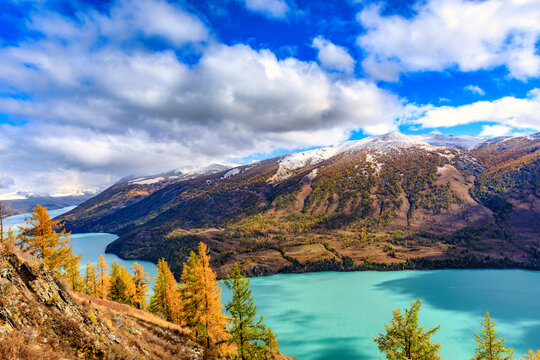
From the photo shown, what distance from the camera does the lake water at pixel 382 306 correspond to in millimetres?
60625

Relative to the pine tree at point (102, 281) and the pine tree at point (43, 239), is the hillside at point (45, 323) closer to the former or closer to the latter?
the pine tree at point (43, 239)

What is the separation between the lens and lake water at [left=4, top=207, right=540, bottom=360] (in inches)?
2387

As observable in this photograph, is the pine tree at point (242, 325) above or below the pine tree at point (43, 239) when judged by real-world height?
below

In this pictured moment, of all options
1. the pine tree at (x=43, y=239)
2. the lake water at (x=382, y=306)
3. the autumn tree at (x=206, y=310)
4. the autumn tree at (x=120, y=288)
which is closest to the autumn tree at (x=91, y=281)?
the autumn tree at (x=120, y=288)

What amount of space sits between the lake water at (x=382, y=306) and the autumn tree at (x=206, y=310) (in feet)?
122

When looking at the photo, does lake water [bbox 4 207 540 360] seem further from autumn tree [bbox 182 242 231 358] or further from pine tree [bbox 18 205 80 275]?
pine tree [bbox 18 205 80 275]

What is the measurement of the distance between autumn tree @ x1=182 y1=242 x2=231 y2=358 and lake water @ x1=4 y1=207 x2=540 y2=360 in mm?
37209

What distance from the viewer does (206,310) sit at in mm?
26969

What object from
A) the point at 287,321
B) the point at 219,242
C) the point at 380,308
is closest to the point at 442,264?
the point at 380,308

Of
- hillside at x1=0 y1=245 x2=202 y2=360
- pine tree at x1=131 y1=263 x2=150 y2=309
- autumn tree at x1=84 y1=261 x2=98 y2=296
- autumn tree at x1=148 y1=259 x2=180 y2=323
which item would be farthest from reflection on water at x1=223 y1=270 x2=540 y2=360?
hillside at x1=0 y1=245 x2=202 y2=360

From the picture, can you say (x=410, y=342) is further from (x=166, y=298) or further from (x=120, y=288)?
(x=120, y=288)

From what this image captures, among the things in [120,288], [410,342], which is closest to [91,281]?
[120,288]

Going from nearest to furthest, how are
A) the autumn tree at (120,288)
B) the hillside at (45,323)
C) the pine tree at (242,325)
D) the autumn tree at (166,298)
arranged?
the hillside at (45,323) < the pine tree at (242,325) < the autumn tree at (166,298) < the autumn tree at (120,288)

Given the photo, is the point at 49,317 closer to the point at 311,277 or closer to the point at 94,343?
the point at 94,343
